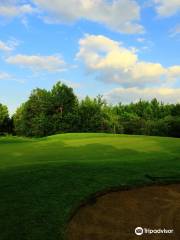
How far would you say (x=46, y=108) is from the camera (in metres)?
85.9

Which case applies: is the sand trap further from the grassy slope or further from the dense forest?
the dense forest

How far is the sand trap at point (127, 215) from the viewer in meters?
8.74

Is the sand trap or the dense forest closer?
the sand trap

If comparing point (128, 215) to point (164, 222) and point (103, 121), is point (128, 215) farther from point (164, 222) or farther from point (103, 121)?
point (103, 121)

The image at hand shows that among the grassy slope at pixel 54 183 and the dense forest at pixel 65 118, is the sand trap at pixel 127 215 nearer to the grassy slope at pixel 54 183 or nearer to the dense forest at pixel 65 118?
the grassy slope at pixel 54 183

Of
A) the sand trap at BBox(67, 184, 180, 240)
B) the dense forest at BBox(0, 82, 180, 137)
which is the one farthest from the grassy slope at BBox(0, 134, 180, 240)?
the dense forest at BBox(0, 82, 180, 137)

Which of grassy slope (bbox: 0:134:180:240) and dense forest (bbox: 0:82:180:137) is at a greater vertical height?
dense forest (bbox: 0:82:180:137)

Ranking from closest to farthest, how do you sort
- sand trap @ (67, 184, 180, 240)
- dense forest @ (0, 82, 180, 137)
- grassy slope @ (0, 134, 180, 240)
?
sand trap @ (67, 184, 180, 240) < grassy slope @ (0, 134, 180, 240) < dense forest @ (0, 82, 180, 137)

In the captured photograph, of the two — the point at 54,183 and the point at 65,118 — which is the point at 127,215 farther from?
the point at 65,118

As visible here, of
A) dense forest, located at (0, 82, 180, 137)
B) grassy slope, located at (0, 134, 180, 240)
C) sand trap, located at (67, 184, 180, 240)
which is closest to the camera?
sand trap, located at (67, 184, 180, 240)

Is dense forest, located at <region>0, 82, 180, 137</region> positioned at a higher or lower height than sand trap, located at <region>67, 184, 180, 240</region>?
higher

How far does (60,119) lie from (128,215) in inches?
Result: 2885

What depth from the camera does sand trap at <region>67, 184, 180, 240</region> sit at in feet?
28.7

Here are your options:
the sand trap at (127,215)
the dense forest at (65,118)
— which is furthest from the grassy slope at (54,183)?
the dense forest at (65,118)
